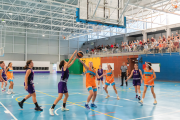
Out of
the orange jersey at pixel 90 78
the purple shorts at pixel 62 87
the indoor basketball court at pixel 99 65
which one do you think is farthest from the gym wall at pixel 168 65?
the purple shorts at pixel 62 87

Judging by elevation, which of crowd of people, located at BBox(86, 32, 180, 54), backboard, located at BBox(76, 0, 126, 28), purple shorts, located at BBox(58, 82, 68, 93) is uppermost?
backboard, located at BBox(76, 0, 126, 28)

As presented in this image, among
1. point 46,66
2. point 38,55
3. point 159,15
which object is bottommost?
point 46,66

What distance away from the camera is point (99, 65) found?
14195mm

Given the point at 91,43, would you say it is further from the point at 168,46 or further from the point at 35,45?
the point at 168,46

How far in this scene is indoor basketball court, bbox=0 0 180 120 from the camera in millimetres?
6926

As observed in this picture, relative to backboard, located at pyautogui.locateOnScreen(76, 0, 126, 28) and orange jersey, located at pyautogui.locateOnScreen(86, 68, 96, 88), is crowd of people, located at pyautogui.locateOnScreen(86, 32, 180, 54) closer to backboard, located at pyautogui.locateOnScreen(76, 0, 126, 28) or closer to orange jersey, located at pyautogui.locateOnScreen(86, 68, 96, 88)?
backboard, located at pyautogui.locateOnScreen(76, 0, 126, 28)

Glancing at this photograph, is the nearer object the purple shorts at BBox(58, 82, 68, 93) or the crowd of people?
the purple shorts at BBox(58, 82, 68, 93)

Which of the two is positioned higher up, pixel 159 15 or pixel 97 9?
pixel 159 15

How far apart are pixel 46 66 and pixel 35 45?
19.9 feet

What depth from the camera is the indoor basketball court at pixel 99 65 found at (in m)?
6.93

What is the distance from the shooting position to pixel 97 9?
11703 mm

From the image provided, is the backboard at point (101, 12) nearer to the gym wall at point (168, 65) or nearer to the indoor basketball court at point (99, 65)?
the indoor basketball court at point (99, 65)

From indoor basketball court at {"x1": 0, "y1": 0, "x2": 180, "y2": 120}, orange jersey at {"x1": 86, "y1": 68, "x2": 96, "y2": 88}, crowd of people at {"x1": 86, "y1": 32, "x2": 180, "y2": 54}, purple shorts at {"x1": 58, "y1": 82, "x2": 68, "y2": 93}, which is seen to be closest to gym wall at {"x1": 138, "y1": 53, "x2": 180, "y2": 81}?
indoor basketball court at {"x1": 0, "y1": 0, "x2": 180, "y2": 120}

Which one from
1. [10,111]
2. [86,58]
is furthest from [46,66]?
[10,111]
